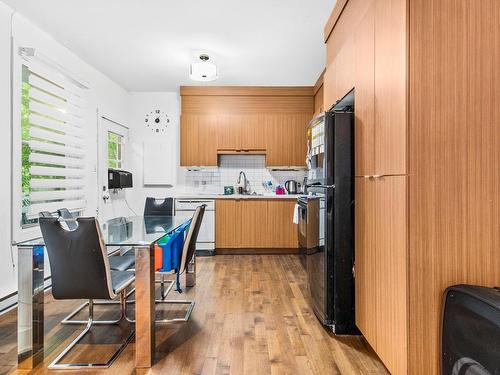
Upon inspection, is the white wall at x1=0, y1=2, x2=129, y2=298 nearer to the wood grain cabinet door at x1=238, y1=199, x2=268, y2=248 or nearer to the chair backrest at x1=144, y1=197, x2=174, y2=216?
the chair backrest at x1=144, y1=197, x2=174, y2=216

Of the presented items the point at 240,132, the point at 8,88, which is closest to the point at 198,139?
the point at 240,132

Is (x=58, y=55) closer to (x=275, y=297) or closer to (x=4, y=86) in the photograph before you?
(x=4, y=86)

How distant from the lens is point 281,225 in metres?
4.80

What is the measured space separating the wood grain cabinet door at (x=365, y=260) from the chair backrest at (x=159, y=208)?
236 centimetres

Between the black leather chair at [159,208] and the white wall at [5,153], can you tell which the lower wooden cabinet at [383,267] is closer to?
the black leather chair at [159,208]

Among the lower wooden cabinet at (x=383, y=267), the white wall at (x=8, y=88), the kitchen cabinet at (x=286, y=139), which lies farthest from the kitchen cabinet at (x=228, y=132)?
the lower wooden cabinet at (x=383, y=267)

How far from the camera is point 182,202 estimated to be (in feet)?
15.8

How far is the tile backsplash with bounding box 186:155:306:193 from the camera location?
538 centimetres

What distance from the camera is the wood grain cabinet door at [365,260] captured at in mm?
1847

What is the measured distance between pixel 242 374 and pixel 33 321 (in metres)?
1.28

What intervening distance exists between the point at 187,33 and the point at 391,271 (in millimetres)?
2895

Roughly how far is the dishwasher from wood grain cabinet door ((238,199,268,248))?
0.45 m

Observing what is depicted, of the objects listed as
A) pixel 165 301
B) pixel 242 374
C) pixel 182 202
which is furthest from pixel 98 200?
pixel 242 374

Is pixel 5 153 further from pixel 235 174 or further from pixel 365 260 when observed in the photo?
pixel 235 174
